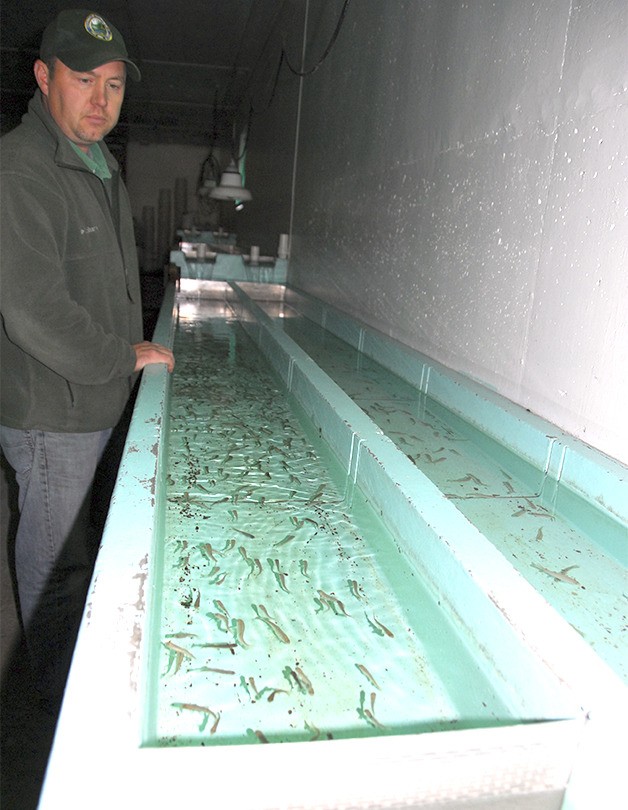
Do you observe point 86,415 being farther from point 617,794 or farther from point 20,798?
point 617,794

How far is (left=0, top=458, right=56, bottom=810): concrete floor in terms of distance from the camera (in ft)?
5.77

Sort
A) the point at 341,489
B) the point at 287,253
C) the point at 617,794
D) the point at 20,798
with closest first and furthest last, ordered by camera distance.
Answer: the point at 617,794
the point at 20,798
the point at 341,489
the point at 287,253

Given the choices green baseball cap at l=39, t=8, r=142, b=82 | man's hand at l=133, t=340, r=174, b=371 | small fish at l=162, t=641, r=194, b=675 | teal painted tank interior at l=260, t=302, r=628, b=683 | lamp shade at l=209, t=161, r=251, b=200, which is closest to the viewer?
small fish at l=162, t=641, r=194, b=675

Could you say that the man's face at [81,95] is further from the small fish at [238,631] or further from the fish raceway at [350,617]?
the small fish at [238,631]

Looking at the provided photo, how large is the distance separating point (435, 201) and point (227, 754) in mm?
2907

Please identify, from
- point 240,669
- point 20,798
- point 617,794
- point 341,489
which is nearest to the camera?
point 617,794

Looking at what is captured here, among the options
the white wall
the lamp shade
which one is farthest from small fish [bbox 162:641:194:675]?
the lamp shade

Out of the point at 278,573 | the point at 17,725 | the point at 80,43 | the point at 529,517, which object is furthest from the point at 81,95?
the point at 17,725

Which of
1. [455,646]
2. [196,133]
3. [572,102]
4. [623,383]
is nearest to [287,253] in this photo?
[572,102]

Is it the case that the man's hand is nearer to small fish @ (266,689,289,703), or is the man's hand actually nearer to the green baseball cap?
the green baseball cap

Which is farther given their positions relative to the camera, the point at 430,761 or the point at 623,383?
the point at 623,383

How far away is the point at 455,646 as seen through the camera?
1.14 metres

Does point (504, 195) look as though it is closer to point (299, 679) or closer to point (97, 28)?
point (97, 28)

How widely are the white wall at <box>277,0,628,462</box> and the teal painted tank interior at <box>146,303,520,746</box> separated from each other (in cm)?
86
